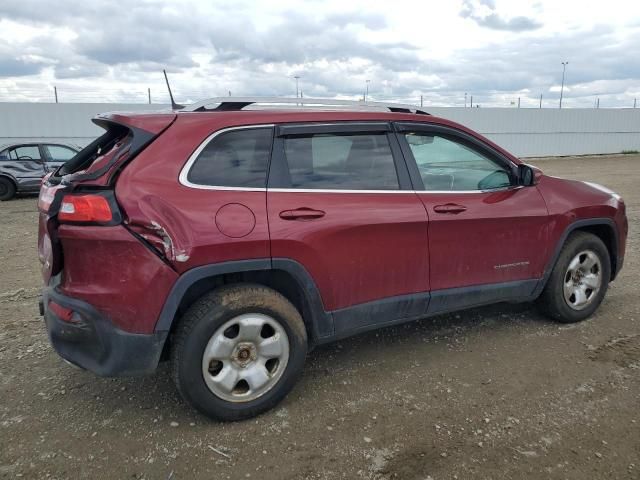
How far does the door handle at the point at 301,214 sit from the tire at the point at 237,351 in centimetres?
43

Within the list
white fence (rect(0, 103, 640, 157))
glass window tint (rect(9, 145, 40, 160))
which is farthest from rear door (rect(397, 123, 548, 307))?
white fence (rect(0, 103, 640, 157))

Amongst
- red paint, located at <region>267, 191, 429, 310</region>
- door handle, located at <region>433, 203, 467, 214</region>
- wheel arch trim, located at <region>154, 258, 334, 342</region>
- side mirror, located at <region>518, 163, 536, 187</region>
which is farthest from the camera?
side mirror, located at <region>518, 163, 536, 187</region>

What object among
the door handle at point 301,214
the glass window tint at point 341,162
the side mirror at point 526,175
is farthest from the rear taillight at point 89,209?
the side mirror at point 526,175

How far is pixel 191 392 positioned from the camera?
2744mm

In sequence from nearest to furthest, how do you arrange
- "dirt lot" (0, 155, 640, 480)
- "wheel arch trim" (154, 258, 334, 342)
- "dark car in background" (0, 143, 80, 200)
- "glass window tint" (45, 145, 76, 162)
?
"dirt lot" (0, 155, 640, 480) → "wheel arch trim" (154, 258, 334, 342) → "dark car in background" (0, 143, 80, 200) → "glass window tint" (45, 145, 76, 162)

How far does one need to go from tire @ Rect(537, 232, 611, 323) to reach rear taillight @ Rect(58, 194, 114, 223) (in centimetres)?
329

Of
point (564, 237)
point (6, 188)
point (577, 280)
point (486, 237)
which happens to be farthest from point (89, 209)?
point (6, 188)

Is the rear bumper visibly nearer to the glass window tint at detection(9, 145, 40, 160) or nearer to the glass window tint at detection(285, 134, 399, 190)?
the glass window tint at detection(285, 134, 399, 190)

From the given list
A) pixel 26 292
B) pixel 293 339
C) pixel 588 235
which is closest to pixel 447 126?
pixel 588 235

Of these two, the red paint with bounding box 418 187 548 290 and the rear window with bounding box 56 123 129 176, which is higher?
the rear window with bounding box 56 123 129 176

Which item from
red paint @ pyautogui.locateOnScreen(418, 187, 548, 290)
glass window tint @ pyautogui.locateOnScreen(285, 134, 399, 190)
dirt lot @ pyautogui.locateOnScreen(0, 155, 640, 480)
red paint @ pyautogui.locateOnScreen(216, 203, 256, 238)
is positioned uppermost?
glass window tint @ pyautogui.locateOnScreen(285, 134, 399, 190)

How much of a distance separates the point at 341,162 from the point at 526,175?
1525 millimetres

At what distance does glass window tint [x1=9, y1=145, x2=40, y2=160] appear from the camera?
1244cm

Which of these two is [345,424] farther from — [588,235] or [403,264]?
[588,235]
